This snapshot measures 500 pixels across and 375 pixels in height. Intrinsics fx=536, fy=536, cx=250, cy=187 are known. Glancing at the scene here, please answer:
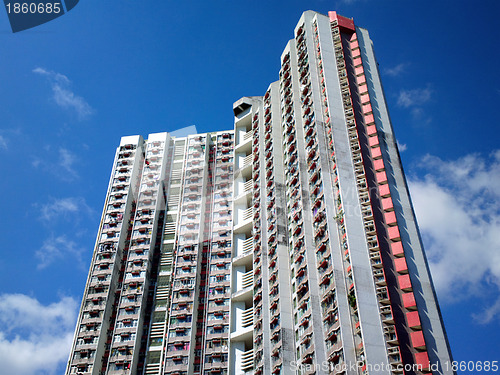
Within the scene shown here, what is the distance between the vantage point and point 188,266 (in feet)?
213

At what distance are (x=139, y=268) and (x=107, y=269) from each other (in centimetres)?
391

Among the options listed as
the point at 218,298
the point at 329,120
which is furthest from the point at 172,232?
the point at 329,120

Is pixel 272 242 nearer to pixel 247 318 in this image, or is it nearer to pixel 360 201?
pixel 247 318

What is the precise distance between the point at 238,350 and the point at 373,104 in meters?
27.9

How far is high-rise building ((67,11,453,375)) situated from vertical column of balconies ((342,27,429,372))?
0.11m

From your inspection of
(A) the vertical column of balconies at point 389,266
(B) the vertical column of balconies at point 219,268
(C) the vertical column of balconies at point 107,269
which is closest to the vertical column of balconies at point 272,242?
(B) the vertical column of balconies at point 219,268

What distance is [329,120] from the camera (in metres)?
51.8

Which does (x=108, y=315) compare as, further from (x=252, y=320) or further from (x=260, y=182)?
(x=260, y=182)

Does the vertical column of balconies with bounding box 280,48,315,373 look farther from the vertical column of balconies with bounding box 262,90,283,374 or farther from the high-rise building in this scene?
the vertical column of balconies with bounding box 262,90,283,374

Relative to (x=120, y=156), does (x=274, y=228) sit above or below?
below

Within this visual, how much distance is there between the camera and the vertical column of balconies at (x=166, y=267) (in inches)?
2320

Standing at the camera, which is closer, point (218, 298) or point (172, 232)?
point (218, 298)

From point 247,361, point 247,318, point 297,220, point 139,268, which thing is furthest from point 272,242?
point 139,268

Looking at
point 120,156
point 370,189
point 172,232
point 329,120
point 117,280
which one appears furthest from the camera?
point 120,156
